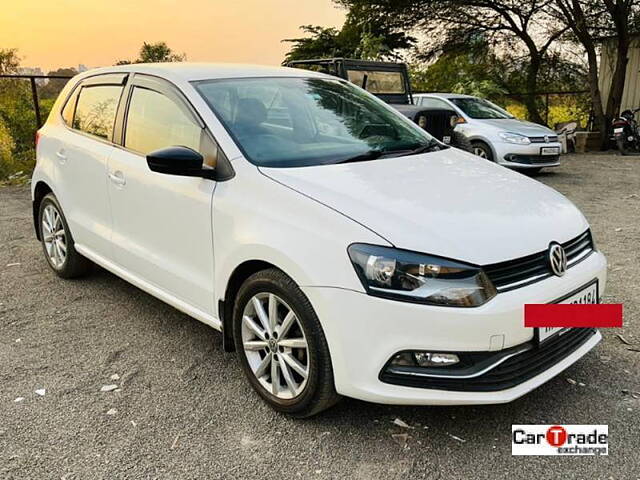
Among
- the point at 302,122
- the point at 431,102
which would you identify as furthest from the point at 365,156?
the point at 431,102

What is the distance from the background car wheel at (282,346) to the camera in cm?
250

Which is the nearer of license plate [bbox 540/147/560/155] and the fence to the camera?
license plate [bbox 540/147/560/155]

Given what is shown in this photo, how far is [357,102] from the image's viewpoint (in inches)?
153

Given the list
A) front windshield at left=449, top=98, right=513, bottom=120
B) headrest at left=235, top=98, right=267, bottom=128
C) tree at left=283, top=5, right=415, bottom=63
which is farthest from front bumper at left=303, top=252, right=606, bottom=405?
tree at left=283, top=5, right=415, bottom=63

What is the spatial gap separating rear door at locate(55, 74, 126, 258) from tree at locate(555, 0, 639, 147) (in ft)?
42.8

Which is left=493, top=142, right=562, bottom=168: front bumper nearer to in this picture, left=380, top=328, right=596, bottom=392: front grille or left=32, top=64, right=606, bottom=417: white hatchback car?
left=32, top=64, right=606, bottom=417: white hatchback car

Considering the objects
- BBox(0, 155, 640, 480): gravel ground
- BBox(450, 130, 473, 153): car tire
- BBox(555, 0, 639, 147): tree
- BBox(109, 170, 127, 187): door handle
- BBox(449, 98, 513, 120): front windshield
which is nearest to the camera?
BBox(0, 155, 640, 480): gravel ground

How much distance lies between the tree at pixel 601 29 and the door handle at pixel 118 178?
44.2 feet

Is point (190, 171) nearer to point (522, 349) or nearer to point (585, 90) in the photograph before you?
point (522, 349)

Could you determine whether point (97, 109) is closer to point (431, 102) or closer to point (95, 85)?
point (95, 85)

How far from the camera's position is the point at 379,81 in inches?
358

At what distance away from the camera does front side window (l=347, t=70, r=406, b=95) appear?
8.68m

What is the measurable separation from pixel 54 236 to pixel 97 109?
1217 millimetres

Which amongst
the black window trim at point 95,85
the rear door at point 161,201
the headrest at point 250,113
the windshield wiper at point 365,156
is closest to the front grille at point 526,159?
the windshield wiper at point 365,156
